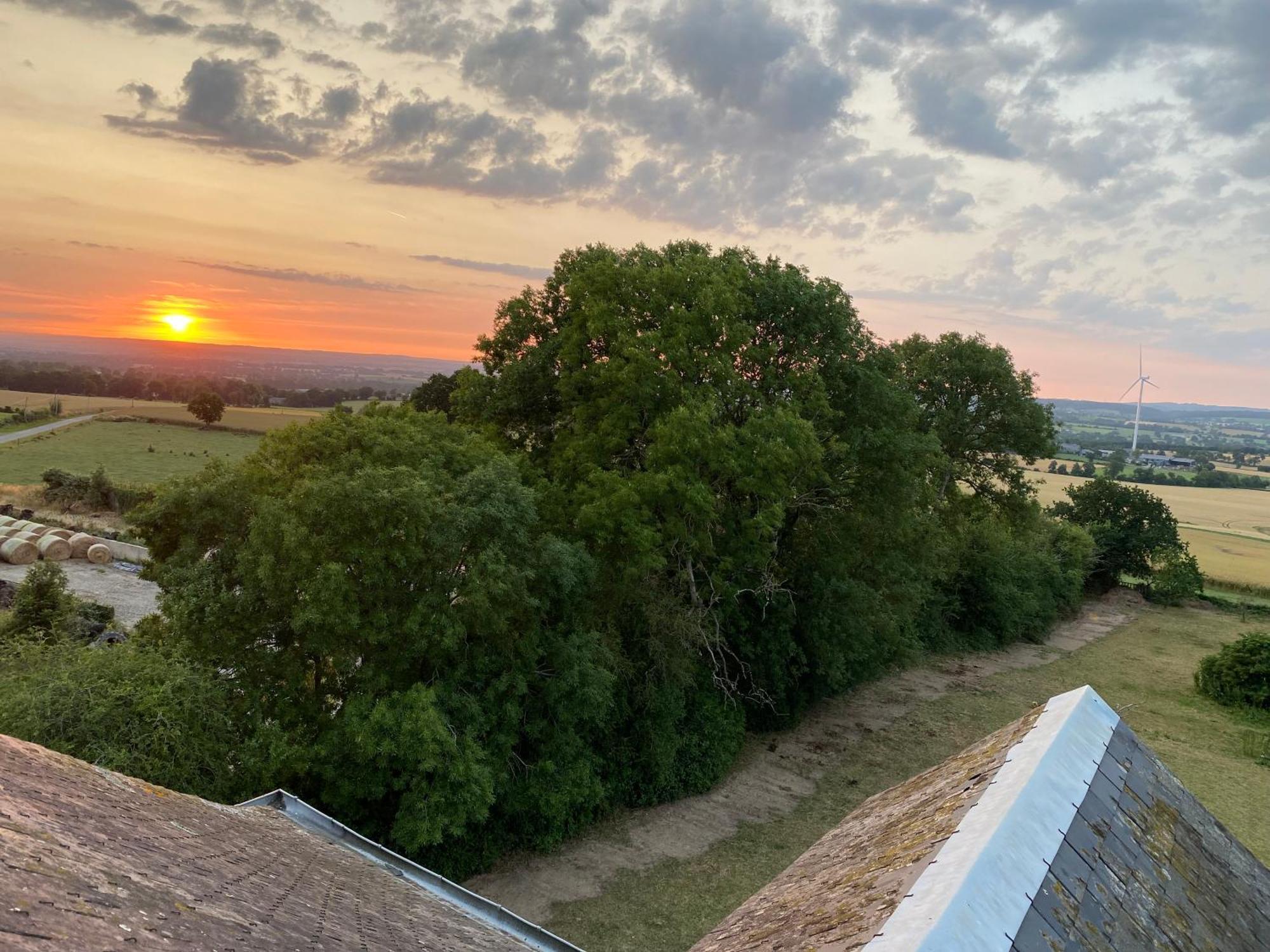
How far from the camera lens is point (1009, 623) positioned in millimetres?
34156

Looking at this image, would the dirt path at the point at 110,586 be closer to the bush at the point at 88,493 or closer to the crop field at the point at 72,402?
the bush at the point at 88,493

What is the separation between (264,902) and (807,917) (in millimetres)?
4293

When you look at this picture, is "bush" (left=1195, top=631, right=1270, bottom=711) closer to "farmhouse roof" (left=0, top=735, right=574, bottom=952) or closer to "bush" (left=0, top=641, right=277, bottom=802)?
"farmhouse roof" (left=0, top=735, right=574, bottom=952)

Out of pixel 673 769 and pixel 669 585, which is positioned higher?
pixel 669 585

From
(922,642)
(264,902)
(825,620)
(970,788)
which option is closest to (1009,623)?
(922,642)

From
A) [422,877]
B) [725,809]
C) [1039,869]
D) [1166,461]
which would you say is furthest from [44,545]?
[1166,461]

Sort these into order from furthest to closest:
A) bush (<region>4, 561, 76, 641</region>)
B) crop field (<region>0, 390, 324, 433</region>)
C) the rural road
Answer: crop field (<region>0, 390, 324, 433</region>) < the rural road < bush (<region>4, 561, 76, 641</region>)

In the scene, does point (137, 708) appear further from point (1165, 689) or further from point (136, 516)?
point (1165, 689)

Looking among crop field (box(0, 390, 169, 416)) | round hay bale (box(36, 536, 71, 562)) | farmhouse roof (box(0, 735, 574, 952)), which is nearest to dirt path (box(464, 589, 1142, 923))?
farmhouse roof (box(0, 735, 574, 952))

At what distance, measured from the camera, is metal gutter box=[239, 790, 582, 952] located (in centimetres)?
886

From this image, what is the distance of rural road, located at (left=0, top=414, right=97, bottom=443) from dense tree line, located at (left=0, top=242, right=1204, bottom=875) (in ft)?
179

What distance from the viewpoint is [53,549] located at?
33469mm

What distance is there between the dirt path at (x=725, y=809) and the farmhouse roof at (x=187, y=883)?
20.5ft

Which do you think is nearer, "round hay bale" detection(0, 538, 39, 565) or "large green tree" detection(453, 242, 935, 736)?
"large green tree" detection(453, 242, 935, 736)
